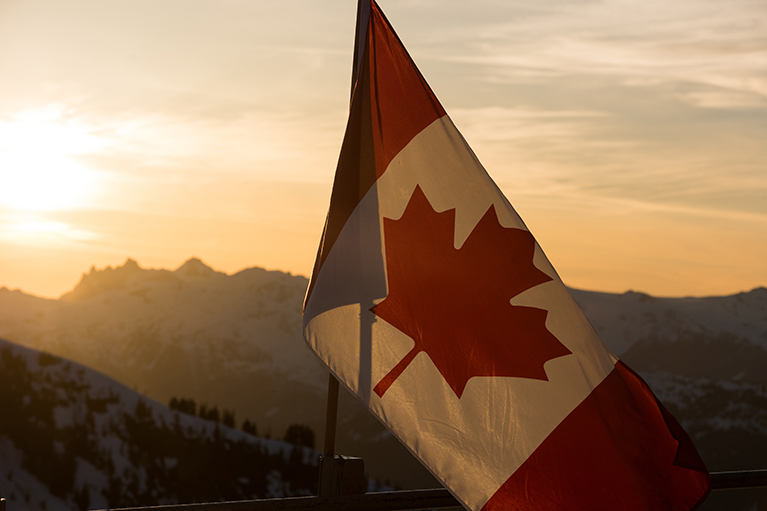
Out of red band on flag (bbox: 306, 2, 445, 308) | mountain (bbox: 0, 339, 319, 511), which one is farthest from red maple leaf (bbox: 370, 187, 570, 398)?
mountain (bbox: 0, 339, 319, 511)

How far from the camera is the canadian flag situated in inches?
184

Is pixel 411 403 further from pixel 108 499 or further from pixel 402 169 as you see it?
pixel 108 499

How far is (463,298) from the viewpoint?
16.5 ft

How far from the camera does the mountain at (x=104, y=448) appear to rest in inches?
775

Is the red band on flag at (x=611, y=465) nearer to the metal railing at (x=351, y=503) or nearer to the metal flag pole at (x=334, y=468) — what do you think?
the metal railing at (x=351, y=503)

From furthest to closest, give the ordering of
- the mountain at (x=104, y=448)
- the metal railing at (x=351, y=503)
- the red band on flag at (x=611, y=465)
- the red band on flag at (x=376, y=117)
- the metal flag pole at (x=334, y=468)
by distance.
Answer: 1. the mountain at (x=104, y=448)
2. the red band on flag at (x=376, y=117)
3. the metal flag pole at (x=334, y=468)
4. the red band on flag at (x=611, y=465)
5. the metal railing at (x=351, y=503)

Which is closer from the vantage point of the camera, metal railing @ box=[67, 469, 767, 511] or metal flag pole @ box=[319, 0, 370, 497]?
metal railing @ box=[67, 469, 767, 511]

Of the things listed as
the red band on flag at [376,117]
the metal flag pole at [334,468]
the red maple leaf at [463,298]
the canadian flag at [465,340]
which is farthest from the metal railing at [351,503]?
the red band on flag at [376,117]

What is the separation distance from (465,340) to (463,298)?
0.27 m

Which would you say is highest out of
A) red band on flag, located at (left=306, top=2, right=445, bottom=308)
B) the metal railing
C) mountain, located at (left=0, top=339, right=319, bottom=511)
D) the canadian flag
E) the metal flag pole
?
red band on flag, located at (left=306, top=2, right=445, bottom=308)

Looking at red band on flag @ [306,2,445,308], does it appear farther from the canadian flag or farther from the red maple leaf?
the red maple leaf

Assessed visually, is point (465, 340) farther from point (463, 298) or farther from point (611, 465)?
point (611, 465)

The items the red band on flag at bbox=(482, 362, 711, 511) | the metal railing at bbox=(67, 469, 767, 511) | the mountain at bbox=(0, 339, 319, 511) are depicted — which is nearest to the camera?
the metal railing at bbox=(67, 469, 767, 511)

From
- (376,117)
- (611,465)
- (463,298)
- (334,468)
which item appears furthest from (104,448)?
(611,465)
